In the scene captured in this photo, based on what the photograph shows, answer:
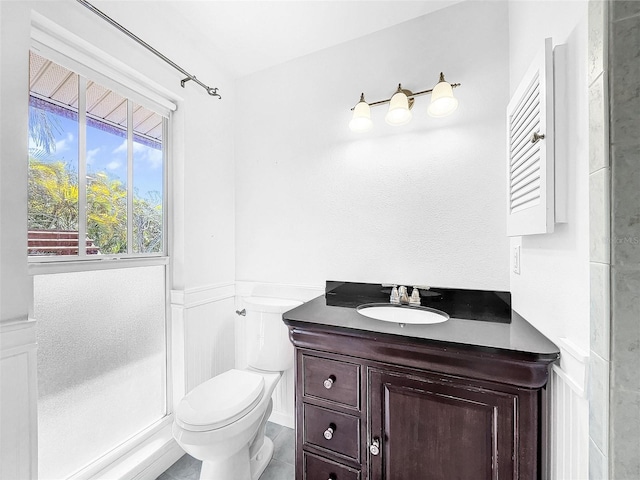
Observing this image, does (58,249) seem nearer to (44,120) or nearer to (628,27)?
(44,120)

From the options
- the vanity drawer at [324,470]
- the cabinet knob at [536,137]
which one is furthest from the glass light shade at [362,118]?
the vanity drawer at [324,470]

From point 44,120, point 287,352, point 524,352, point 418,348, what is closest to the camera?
point 524,352

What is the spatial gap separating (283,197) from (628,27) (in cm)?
162

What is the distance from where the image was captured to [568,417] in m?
0.78

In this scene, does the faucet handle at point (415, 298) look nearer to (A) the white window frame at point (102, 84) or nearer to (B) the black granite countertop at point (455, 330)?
(B) the black granite countertop at point (455, 330)

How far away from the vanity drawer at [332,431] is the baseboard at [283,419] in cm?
75

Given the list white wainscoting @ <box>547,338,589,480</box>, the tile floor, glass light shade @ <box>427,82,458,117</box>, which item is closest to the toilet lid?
the tile floor

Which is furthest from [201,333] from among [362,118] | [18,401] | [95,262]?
[362,118]

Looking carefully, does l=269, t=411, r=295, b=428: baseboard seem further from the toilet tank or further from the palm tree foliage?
the palm tree foliage

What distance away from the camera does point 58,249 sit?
121 centimetres

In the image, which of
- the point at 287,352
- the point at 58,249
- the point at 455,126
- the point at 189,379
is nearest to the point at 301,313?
the point at 287,352

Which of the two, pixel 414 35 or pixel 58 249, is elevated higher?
pixel 414 35

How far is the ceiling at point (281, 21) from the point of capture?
148cm

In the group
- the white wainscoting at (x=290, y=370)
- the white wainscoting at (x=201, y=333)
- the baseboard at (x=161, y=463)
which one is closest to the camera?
the baseboard at (x=161, y=463)
